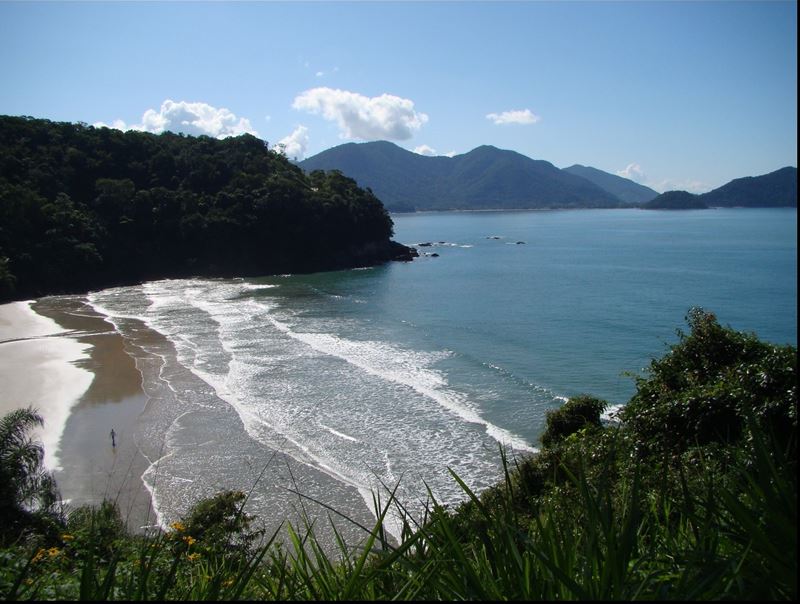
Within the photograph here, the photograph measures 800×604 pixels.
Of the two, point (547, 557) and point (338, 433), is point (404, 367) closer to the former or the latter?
point (338, 433)

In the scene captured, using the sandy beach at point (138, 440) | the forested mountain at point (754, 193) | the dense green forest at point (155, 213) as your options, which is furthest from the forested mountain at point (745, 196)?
the sandy beach at point (138, 440)

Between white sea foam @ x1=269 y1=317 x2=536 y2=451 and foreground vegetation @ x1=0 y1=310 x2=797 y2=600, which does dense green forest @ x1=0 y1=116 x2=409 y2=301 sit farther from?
foreground vegetation @ x1=0 y1=310 x2=797 y2=600

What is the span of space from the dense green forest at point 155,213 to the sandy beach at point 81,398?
46.2 feet

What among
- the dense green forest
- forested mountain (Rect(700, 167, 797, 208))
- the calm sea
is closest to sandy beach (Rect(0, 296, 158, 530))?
the calm sea

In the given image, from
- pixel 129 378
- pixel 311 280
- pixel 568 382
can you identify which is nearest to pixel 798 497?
pixel 568 382

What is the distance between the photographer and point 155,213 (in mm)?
58188

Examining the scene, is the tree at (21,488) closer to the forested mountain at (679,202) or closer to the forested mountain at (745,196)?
the forested mountain at (745,196)

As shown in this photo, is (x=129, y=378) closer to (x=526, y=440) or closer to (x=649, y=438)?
(x=526, y=440)

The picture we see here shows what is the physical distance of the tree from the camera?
393 inches

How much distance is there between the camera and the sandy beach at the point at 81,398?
13781 mm

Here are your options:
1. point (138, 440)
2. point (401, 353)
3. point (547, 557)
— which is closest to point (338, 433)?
point (138, 440)

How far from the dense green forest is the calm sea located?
15.5 ft

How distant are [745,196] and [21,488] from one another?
6354 inches

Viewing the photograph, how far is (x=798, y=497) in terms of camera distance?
2.04 meters
